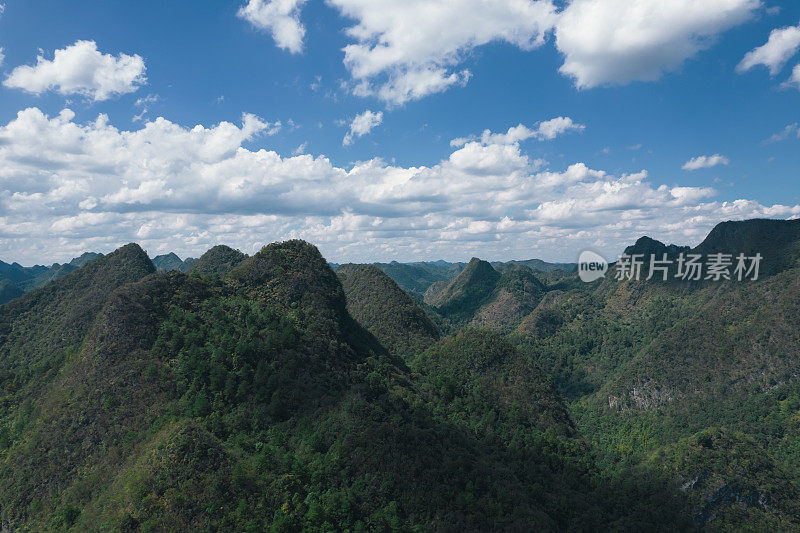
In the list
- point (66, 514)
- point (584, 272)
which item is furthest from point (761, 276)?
point (66, 514)

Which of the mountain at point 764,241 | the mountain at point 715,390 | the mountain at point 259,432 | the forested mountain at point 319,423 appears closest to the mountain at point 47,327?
the forested mountain at point 319,423

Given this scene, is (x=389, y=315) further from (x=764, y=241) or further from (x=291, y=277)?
(x=764, y=241)

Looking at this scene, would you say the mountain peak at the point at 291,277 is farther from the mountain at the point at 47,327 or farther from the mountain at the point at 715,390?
the mountain at the point at 715,390

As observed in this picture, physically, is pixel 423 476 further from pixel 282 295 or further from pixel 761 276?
pixel 761 276

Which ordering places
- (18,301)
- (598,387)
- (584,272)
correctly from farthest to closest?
(598,387), (584,272), (18,301)

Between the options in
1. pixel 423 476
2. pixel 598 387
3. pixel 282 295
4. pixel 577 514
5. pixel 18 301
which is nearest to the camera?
pixel 423 476

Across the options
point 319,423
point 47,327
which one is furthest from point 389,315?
point 47,327

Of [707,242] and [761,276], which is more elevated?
[707,242]
